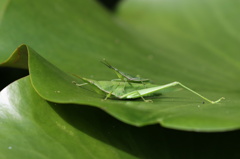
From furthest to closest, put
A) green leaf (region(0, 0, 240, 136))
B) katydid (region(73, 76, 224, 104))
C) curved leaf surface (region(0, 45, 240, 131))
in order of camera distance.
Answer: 1. katydid (region(73, 76, 224, 104))
2. green leaf (region(0, 0, 240, 136))
3. curved leaf surface (region(0, 45, 240, 131))

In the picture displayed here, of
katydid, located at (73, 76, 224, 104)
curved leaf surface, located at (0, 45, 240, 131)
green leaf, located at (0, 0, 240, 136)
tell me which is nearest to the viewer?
curved leaf surface, located at (0, 45, 240, 131)

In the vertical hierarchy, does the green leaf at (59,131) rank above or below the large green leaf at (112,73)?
below

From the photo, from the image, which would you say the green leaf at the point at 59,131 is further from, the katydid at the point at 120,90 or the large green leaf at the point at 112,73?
the katydid at the point at 120,90

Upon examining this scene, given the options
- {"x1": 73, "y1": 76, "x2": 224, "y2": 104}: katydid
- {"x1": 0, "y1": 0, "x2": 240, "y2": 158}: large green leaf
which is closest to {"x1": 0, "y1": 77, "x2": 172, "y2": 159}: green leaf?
{"x1": 0, "y1": 0, "x2": 240, "y2": 158}: large green leaf

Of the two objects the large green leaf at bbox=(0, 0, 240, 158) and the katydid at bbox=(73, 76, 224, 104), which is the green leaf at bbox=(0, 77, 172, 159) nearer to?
the large green leaf at bbox=(0, 0, 240, 158)

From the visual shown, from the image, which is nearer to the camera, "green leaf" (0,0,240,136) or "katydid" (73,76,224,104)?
"green leaf" (0,0,240,136)

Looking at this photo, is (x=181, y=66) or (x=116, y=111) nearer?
(x=116, y=111)

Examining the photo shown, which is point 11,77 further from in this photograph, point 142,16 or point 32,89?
point 142,16

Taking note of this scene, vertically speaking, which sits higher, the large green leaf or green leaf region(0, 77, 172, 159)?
the large green leaf

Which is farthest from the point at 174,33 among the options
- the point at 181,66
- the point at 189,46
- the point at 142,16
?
the point at 181,66

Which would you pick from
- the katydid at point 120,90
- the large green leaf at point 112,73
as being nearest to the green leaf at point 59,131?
the large green leaf at point 112,73

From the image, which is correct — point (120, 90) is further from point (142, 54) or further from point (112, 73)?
point (142, 54)
